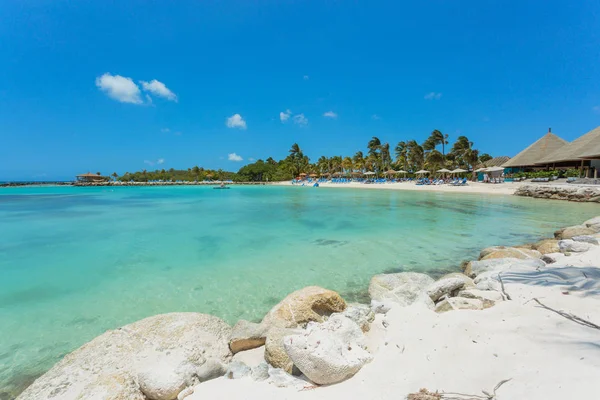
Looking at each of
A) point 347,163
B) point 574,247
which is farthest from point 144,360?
point 347,163

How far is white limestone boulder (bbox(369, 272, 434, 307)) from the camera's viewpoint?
14.3 ft

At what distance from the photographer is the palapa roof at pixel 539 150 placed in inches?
1313

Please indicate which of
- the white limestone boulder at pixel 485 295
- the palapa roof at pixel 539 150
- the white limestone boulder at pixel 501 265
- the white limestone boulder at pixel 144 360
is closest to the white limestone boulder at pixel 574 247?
the white limestone boulder at pixel 501 265

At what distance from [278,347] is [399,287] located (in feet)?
8.66

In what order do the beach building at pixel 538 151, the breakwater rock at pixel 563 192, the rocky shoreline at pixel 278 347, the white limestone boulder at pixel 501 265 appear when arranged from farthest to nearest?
the beach building at pixel 538 151
the breakwater rock at pixel 563 192
the white limestone boulder at pixel 501 265
the rocky shoreline at pixel 278 347

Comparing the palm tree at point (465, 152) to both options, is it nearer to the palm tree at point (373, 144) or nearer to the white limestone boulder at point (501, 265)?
the palm tree at point (373, 144)

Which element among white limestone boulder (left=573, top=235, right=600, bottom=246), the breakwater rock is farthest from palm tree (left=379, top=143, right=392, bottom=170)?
white limestone boulder (left=573, top=235, right=600, bottom=246)

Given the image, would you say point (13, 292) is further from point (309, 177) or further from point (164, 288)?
point (309, 177)

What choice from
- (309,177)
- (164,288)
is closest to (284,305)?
(164,288)

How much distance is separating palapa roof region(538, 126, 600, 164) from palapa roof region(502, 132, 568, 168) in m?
3.23

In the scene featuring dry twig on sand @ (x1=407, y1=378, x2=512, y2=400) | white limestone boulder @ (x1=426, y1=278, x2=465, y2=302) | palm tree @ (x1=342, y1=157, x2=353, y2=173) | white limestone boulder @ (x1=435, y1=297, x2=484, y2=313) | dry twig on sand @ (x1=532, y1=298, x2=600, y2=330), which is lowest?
white limestone boulder @ (x1=426, y1=278, x2=465, y2=302)

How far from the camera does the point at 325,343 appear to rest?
251cm

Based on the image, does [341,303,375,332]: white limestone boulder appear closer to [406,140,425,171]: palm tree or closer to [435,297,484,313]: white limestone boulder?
[435,297,484,313]: white limestone boulder

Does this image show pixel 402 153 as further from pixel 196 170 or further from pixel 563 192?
pixel 196 170
